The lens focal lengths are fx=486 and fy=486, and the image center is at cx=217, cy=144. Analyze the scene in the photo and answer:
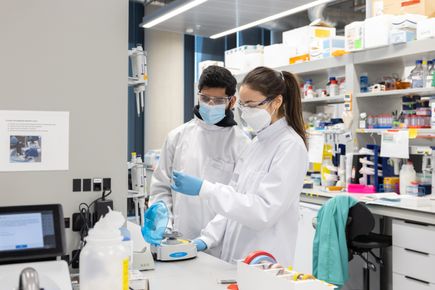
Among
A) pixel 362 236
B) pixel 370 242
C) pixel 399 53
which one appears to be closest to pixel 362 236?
pixel 362 236

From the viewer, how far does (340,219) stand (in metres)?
3.06

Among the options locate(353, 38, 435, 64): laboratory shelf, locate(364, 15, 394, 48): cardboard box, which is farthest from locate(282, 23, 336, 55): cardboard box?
locate(364, 15, 394, 48): cardboard box

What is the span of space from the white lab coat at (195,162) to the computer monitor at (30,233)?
1.03 metres

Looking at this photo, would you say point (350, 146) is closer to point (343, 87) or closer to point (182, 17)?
point (343, 87)

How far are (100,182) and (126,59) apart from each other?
1.42ft

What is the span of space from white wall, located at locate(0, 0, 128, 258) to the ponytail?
2.27 feet

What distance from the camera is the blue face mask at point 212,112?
2.30 m

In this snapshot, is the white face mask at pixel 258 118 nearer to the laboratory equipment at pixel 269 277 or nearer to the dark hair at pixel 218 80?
the dark hair at pixel 218 80

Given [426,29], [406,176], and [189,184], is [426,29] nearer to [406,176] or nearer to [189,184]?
[406,176]

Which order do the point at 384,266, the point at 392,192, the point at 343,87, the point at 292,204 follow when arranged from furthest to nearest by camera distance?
the point at 343,87 < the point at 392,192 < the point at 384,266 < the point at 292,204

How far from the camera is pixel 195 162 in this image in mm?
2385

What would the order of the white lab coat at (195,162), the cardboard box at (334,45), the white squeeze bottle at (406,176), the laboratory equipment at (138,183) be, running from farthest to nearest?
the laboratory equipment at (138,183) → the cardboard box at (334,45) → the white squeeze bottle at (406,176) → the white lab coat at (195,162)

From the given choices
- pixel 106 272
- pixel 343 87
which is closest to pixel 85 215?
pixel 106 272

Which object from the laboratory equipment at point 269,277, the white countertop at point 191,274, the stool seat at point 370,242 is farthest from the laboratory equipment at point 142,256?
the stool seat at point 370,242
